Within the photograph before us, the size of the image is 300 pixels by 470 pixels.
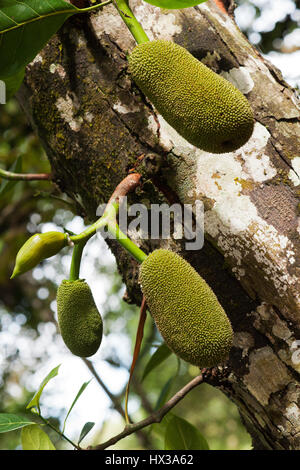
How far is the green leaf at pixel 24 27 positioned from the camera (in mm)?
701

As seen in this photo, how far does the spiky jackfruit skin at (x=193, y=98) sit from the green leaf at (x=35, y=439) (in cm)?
84

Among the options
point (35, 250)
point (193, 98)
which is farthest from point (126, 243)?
point (193, 98)

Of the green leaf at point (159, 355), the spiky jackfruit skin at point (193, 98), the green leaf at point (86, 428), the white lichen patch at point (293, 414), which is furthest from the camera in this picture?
the green leaf at point (159, 355)

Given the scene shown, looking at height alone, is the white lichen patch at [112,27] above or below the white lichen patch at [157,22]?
below

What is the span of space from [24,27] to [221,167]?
38 cm

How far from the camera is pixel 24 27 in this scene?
72cm

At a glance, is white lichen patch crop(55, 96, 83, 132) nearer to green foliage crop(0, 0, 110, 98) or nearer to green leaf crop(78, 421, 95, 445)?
green foliage crop(0, 0, 110, 98)

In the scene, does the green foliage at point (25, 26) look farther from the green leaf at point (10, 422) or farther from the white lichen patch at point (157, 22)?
the green leaf at point (10, 422)

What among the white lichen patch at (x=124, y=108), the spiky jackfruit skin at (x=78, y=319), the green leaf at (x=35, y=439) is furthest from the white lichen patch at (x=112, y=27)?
the green leaf at (x=35, y=439)

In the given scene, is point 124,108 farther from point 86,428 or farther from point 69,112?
point 86,428

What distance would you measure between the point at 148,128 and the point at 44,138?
281 millimetres

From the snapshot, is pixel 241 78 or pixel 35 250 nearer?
pixel 35 250

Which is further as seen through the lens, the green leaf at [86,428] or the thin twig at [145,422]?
the green leaf at [86,428]

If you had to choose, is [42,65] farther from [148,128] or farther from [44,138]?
[148,128]
